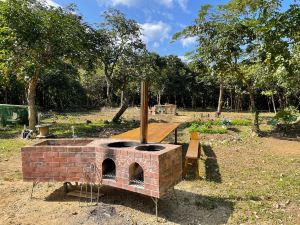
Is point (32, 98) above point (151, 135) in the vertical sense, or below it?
above

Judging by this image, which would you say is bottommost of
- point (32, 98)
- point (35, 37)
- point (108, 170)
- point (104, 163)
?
point (108, 170)

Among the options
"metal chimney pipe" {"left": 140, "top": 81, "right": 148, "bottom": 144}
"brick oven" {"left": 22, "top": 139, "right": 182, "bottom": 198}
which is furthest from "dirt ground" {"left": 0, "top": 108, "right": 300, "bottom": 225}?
"metal chimney pipe" {"left": 140, "top": 81, "right": 148, "bottom": 144}

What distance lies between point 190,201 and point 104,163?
1.90 m

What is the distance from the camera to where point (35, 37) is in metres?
12.4

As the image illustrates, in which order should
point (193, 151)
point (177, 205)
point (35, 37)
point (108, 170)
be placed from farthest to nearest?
point (35, 37)
point (193, 151)
point (108, 170)
point (177, 205)

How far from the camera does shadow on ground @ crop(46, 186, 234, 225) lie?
5.29 metres

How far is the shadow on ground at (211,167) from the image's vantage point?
25.0 ft

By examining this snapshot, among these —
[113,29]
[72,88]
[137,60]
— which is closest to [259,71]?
[137,60]

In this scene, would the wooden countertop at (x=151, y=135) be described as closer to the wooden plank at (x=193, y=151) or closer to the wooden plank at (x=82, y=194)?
the wooden plank at (x=193, y=151)

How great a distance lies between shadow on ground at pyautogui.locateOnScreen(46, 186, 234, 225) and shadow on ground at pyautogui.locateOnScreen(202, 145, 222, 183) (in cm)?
136

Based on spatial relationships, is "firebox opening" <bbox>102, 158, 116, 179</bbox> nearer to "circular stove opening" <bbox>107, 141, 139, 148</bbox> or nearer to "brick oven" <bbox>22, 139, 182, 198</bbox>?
"brick oven" <bbox>22, 139, 182, 198</bbox>

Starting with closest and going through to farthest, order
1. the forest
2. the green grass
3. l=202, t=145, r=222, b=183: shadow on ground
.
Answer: the forest
l=202, t=145, r=222, b=183: shadow on ground
the green grass

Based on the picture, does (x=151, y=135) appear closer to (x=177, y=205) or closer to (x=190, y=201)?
(x=190, y=201)

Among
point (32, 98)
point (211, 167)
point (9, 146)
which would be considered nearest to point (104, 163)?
point (211, 167)
